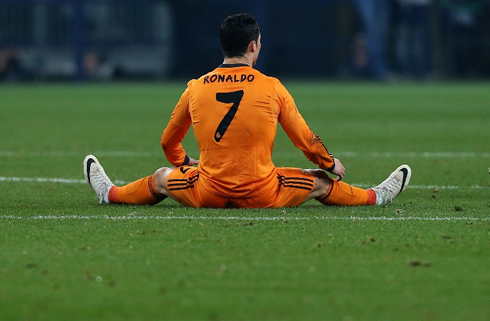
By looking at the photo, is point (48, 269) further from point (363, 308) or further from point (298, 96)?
point (298, 96)

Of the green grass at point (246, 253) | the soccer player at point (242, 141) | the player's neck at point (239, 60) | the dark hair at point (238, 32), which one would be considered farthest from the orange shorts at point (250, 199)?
the dark hair at point (238, 32)

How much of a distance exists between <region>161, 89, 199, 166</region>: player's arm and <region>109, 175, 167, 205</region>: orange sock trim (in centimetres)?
30

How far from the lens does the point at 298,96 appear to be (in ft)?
94.6

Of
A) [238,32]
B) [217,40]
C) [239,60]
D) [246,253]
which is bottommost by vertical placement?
[217,40]

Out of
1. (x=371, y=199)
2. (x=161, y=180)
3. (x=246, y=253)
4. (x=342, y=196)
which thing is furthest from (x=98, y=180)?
(x=246, y=253)

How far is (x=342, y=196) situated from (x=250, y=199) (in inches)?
26.4

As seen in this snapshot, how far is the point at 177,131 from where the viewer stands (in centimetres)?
763

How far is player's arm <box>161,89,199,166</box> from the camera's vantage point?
7496 mm

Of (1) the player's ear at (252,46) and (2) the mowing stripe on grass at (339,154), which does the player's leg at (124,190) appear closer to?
(1) the player's ear at (252,46)

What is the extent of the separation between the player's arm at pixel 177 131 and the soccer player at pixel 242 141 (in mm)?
70

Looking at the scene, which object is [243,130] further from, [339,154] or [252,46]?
[339,154]

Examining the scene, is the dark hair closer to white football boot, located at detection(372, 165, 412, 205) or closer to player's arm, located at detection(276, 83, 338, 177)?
player's arm, located at detection(276, 83, 338, 177)

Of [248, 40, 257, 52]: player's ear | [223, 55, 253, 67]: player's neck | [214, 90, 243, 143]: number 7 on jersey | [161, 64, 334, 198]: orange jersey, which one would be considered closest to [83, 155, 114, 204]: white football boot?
[161, 64, 334, 198]: orange jersey

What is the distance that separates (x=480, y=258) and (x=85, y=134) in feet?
37.0
